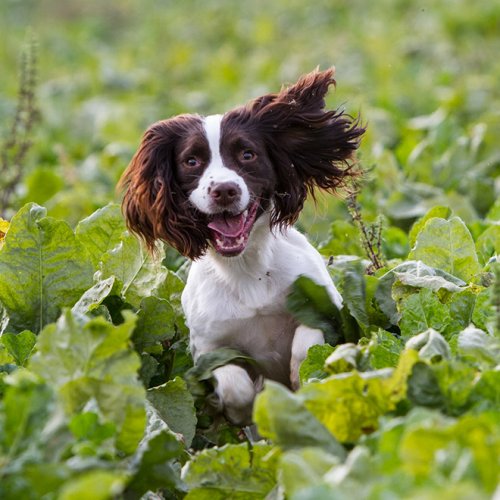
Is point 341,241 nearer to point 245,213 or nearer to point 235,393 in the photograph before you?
point 245,213

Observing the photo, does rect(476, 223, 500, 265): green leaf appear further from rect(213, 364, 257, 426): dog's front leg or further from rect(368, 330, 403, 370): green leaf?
rect(368, 330, 403, 370): green leaf

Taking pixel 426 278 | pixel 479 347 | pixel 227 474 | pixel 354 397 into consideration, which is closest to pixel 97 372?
pixel 227 474

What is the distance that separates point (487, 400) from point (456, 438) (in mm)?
563

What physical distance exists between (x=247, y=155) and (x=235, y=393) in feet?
2.63

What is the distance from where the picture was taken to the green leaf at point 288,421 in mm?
2943

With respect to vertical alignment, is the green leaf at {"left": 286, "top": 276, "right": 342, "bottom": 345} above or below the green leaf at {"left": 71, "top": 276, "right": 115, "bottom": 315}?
below

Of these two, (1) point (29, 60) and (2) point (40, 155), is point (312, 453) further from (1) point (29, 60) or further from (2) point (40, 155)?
(2) point (40, 155)

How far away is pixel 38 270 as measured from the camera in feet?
14.4

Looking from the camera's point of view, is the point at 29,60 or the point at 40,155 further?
the point at 40,155

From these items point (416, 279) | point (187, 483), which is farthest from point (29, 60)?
point (187, 483)

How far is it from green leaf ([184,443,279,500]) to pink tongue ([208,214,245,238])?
3.28 ft

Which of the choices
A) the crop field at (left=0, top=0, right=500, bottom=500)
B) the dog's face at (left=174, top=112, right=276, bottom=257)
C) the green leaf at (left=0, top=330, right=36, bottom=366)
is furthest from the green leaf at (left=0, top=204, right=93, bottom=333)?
the dog's face at (left=174, top=112, right=276, bottom=257)

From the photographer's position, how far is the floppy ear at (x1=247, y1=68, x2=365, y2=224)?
4445 mm

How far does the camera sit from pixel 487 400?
305 centimetres
